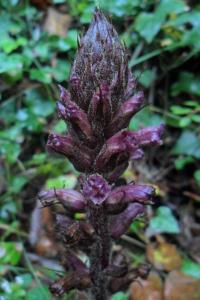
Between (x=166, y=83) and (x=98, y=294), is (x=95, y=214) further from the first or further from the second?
(x=166, y=83)

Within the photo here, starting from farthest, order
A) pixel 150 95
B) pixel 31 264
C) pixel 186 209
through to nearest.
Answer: pixel 150 95 → pixel 186 209 → pixel 31 264

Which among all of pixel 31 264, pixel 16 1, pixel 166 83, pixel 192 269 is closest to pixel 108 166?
pixel 192 269

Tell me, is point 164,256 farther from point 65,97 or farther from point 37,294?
point 65,97

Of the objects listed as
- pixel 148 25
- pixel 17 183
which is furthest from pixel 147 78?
pixel 17 183

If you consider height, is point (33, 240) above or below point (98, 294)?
below

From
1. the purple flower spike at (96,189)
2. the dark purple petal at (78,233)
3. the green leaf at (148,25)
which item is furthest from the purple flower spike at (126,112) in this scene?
the green leaf at (148,25)

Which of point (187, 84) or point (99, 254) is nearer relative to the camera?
point (99, 254)

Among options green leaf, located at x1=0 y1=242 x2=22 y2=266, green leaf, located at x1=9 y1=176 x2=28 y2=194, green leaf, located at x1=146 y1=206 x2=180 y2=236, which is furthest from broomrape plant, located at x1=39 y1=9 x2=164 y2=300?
green leaf, located at x1=9 y1=176 x2=28 y2=194

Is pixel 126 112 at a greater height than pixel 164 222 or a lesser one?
greater
